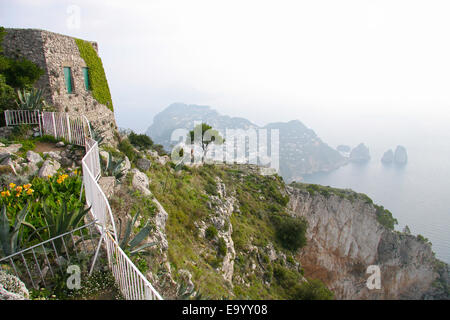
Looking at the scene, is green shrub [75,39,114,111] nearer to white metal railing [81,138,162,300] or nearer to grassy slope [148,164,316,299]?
grassy slope [148,164,316,299]

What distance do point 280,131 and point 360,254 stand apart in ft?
431

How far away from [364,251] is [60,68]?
1545 inches

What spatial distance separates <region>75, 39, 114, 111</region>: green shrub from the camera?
13.7 m

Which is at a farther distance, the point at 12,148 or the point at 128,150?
the point at 128,150

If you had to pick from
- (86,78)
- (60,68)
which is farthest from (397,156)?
(60,68)

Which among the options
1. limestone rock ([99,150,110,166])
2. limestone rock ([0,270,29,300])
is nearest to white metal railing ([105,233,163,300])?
limestone rock ([0,270,29,300])

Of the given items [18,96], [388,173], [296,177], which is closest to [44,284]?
[18,96]

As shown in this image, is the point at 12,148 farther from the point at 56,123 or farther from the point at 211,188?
the point at 211,188

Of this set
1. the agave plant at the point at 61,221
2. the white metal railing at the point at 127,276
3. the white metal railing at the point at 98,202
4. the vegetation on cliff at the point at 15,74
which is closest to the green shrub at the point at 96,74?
the vegetation on cliff at the point at 15,74

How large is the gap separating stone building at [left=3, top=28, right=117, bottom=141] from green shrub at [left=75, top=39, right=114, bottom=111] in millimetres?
169

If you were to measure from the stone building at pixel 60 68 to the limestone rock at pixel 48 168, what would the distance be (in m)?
6.93

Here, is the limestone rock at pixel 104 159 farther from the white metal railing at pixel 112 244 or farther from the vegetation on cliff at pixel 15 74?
the vegetation on cliff at pixel 15 74

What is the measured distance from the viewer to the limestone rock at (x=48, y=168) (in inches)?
233

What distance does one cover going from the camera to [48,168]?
20.1 ft
